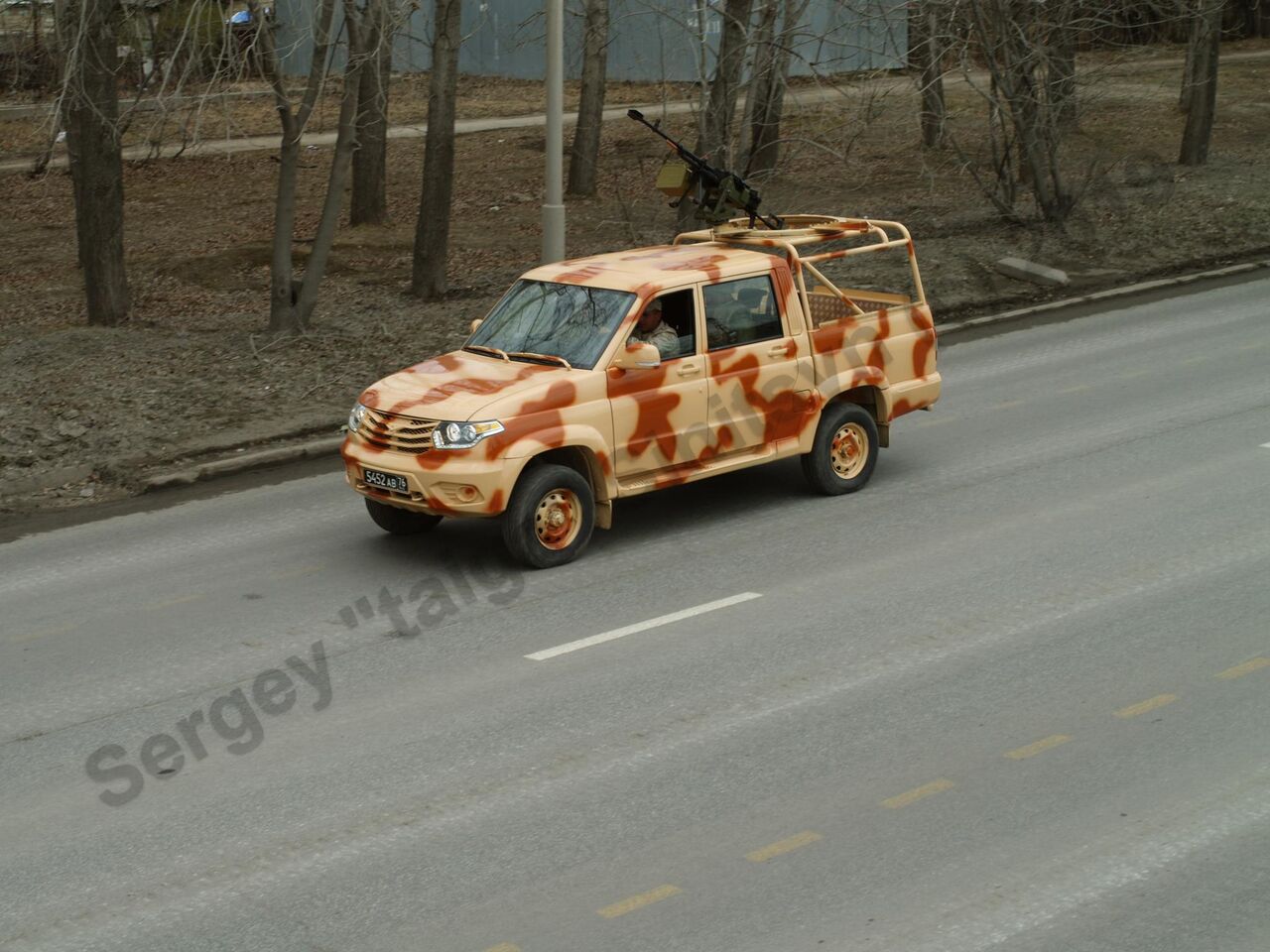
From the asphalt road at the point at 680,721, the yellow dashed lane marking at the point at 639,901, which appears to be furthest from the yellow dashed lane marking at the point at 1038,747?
the yellow dashed lane marking at the point at 639,901

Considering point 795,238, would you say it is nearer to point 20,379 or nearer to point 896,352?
point 896,352

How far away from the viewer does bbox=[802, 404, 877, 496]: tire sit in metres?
12.1

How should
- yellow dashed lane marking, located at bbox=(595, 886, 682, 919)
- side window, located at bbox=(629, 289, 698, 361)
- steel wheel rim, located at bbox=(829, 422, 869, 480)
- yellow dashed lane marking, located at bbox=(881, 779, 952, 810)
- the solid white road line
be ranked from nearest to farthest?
yellow dashed lane marking, located at bbox=(595, 886, 682, 919) → yellow dashed lane marking, located at bbox=(881, 779, 952, 810) → the solid white road line → side window, located at bbox=(629, 289, 698, 361) → steel wheel rim, located at bbox=(829, 422, 869, 480)

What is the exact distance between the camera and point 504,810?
284 inches

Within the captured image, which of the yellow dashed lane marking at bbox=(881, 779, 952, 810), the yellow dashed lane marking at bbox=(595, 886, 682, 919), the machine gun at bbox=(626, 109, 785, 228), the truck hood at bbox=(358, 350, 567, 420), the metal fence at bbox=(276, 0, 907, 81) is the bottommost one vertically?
the yellow dashed lane marking at bbox=(595, 886, 682, 919)

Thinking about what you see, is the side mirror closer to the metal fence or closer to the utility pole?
the utility pole

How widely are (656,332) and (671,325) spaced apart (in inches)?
6.1

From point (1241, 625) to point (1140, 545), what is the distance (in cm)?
162

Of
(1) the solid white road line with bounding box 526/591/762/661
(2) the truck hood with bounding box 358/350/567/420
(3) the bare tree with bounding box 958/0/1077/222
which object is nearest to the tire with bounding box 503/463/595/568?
(2) the truck hood with bounding box 358/350/567/420

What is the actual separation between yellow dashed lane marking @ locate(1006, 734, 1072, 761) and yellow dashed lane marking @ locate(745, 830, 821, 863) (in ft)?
4.15

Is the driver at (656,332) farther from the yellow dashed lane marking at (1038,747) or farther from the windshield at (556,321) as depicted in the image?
the yellow dashed lane marking at (1038,747)

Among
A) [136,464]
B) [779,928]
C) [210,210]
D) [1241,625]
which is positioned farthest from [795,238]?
[210,210]

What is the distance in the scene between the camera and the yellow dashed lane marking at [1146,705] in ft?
26.3

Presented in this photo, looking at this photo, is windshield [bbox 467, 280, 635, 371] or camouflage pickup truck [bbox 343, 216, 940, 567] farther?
windshield [bbox 467, 280, 635, 371]
